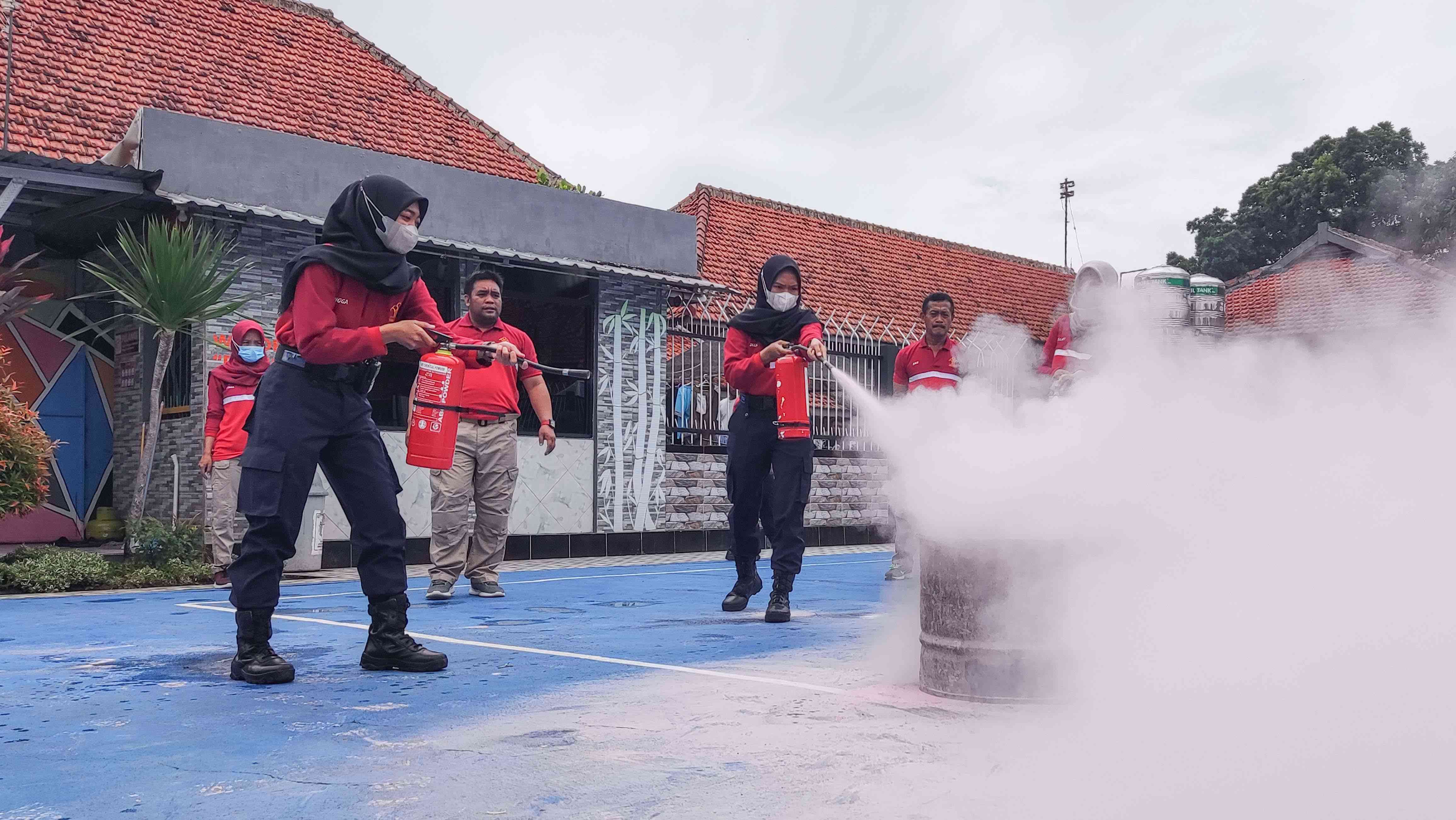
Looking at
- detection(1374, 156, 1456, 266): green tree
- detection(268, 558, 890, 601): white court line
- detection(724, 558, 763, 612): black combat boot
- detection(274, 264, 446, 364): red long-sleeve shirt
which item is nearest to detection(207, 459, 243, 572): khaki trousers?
detection(268, 558, 890, 601): white court line

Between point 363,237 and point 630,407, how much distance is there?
9258mm

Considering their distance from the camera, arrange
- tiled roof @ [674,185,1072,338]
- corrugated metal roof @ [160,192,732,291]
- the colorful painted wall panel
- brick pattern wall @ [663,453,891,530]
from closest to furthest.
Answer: corrugated metal roof @ [160,192,732,291] → the colorful painted wall panel → brick pattern wall @ [663,453,891,530] → tiled roof @ [674,185,1072,338]

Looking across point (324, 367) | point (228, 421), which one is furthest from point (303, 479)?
point (228, 421)

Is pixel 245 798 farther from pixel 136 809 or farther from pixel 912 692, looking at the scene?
pixel 912 692

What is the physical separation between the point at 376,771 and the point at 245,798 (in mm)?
348

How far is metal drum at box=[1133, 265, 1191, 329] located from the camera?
18.0 feet

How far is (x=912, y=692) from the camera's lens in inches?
165

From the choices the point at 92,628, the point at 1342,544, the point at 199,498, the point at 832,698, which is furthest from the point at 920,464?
the point at 199,498

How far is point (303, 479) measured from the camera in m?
4.52

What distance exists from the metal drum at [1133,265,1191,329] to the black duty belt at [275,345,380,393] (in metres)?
3.58

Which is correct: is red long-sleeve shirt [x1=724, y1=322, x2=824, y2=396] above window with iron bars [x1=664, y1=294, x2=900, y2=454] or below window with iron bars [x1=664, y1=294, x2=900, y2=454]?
below

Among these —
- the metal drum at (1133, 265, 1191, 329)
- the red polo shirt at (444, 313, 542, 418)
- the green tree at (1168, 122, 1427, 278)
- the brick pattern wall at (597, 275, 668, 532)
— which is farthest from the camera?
the green tree at (1168, 122, 1427, 278)

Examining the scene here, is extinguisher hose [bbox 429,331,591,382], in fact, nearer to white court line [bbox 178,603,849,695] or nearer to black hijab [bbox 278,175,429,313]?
black hijab [bbox 278,175,429,313]

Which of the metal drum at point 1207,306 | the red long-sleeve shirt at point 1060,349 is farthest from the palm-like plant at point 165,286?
the metal drum at point 1207,306
